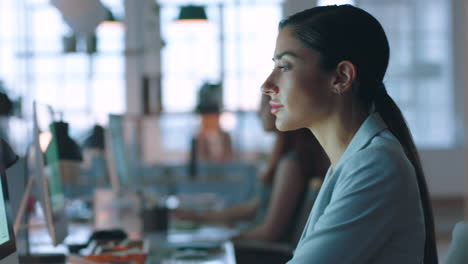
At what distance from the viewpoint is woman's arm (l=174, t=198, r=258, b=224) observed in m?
3.44

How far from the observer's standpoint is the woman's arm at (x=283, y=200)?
3.00 metres

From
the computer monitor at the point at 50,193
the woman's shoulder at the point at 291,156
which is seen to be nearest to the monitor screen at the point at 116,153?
the woman's shoulder at the point at 291,156

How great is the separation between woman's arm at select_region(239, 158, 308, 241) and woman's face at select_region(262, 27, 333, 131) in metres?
1.66

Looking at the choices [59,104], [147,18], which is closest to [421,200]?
[147,18]

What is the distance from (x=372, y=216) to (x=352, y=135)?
0.74 ft

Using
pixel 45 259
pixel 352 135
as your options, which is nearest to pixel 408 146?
pixel 352 135

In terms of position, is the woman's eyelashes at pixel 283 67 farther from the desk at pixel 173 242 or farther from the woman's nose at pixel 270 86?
the desk at pixel 173 242

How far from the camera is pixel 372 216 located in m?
1.14

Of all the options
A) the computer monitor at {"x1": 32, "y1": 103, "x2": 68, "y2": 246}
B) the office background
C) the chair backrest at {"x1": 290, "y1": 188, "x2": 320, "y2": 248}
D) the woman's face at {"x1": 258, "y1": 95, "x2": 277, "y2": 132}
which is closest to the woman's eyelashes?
the computer monitor at {"x1": 32, "y1": 103, "x2": 68, "y2": 246}

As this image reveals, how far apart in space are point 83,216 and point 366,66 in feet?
8.57

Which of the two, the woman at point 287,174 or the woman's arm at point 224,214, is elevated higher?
the woman at point 287,174

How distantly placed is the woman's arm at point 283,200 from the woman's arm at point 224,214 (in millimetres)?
476

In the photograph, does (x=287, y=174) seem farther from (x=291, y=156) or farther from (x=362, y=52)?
(x=362, y=52)

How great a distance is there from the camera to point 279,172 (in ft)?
9.98
